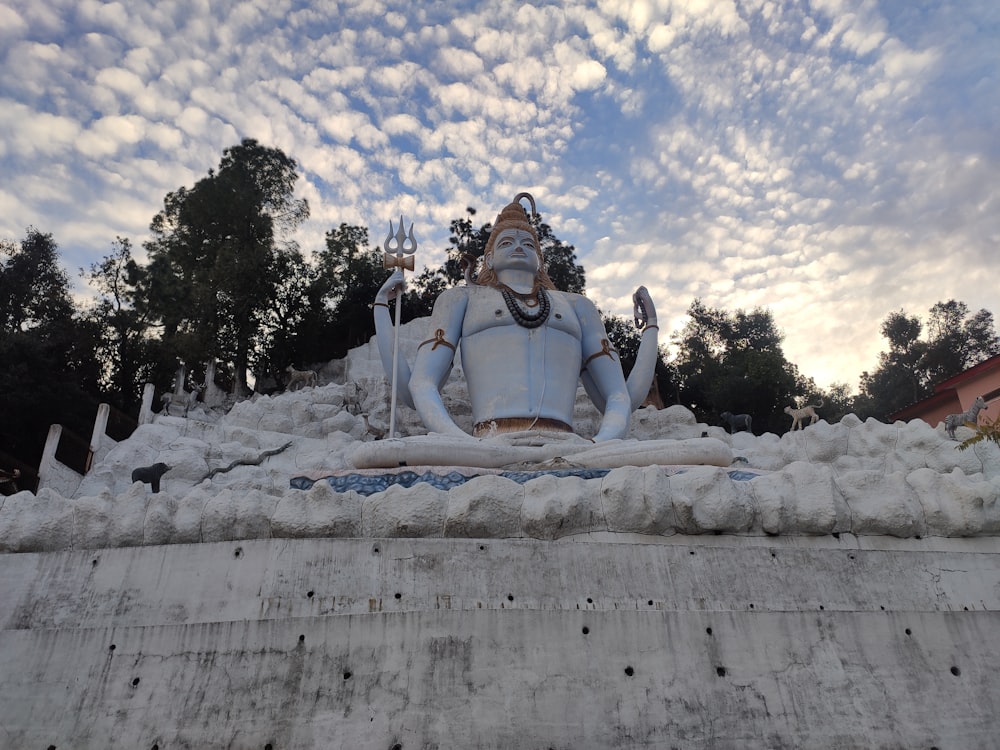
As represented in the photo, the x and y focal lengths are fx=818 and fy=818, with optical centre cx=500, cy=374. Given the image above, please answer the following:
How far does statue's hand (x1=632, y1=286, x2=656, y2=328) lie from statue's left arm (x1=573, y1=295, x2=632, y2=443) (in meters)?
0.45

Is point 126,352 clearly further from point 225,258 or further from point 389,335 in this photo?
point 389,335

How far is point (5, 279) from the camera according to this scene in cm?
1788

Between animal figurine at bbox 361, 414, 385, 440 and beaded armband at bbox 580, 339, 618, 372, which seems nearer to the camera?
beaded armband at bbox 580, 339, 618, 372

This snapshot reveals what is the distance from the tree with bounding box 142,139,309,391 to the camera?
1647 cm

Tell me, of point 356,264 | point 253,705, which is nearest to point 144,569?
point 253,705

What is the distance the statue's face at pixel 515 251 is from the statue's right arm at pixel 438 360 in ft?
2.01

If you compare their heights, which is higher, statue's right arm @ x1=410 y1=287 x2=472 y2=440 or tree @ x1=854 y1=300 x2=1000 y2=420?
tree @ x1=854 y1=300 x2=1000 y2=420

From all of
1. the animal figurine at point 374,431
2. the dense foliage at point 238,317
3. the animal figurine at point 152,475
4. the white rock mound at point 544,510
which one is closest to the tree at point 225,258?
the dense foliage at point 238,317

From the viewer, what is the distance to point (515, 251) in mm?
9508

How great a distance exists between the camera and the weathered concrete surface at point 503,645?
12.2 feet

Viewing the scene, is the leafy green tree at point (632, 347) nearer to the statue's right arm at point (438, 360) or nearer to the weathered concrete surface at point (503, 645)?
the statue's right arm at point (438, 360)

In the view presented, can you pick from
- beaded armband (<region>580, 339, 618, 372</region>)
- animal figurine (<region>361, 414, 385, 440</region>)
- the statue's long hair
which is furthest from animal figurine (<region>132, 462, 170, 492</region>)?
beaded armband (<region>580, 339, 618, 372</region>)

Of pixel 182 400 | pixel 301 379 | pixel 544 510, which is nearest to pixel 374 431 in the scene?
pixel 544 510

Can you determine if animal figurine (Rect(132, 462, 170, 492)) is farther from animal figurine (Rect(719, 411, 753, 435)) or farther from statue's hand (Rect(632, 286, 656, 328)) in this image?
animal figurine (Rect(719, 411, 753, 435))
